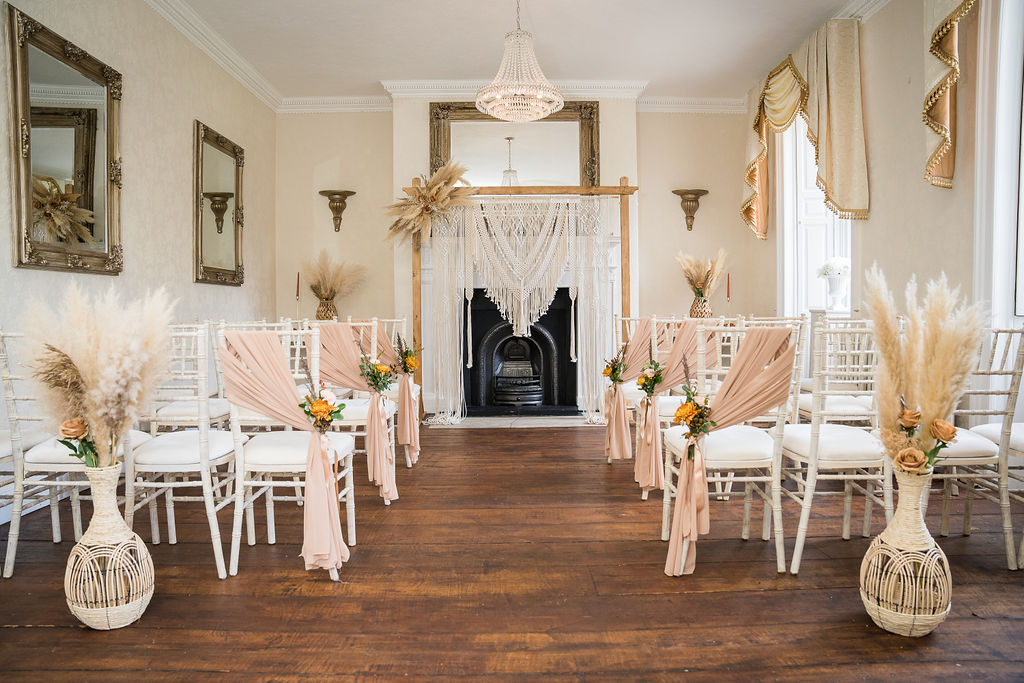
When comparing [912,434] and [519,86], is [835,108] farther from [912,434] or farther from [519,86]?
[912,434]

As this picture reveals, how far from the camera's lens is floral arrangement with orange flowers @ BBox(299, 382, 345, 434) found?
7.89 ft

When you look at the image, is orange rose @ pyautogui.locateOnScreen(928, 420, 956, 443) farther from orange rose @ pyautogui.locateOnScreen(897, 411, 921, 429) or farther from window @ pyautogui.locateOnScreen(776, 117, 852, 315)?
window @ pyautogui.locateOnScreen(776, 117, 852, 315)

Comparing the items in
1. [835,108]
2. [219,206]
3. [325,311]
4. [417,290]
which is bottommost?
[325,311]

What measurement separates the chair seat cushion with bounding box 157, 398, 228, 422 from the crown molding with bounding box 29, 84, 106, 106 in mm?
1726

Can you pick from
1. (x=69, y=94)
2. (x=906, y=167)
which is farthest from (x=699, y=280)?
(x=69, y=94)

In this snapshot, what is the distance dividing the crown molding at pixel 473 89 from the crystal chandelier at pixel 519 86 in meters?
1.68

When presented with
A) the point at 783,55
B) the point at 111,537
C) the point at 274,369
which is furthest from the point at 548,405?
the point at 111,537

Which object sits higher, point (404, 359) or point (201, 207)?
point (201, 207)

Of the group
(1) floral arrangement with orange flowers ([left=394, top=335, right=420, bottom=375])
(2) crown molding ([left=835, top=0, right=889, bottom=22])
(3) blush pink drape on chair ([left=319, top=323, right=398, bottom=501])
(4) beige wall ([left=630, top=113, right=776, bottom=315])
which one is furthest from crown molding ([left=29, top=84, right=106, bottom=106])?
(2) crown molding ([left=835, top=0, right=889, bottom=22])

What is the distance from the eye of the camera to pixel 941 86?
3664mm

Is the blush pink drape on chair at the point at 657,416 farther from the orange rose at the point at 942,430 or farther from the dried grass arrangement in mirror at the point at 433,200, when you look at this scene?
the dried grass arrangement in mirror at the point at 433,200

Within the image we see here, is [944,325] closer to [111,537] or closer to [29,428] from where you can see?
[111,537]

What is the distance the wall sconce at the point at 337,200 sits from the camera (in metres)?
6.62

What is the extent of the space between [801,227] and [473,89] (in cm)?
342
